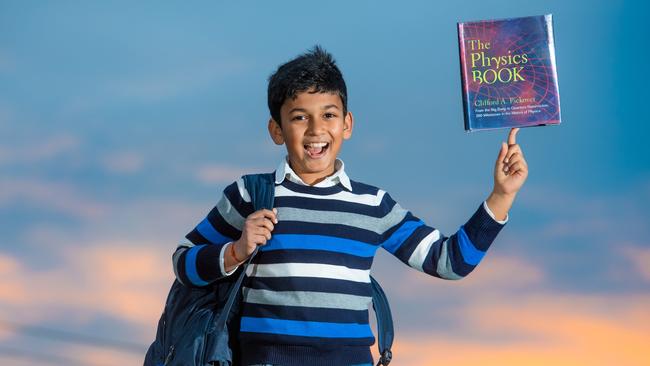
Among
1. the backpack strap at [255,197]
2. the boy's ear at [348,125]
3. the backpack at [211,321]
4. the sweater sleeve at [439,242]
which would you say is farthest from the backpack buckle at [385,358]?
the boy's ear at [348,125]

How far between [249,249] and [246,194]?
0.34m

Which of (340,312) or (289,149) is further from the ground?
(289,149)

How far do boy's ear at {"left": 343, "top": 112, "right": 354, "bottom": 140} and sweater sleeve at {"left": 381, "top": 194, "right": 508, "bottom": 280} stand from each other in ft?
0.92

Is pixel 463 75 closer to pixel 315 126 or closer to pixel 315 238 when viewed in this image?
pixel 315 126

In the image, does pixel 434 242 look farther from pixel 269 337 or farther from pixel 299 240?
pixel 269 337

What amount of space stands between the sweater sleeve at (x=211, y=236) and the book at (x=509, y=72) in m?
0.91

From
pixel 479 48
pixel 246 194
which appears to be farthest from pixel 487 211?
pixel 246 194

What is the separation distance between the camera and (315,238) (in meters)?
2.93

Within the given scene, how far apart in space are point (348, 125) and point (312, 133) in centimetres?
23

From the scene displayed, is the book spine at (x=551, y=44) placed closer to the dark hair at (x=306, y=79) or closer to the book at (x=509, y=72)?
the book at (x=509, y=72)

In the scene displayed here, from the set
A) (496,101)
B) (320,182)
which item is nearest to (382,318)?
(320,182)

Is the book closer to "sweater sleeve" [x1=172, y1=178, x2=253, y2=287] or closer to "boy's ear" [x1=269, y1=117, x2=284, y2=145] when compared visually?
"boy's ear" [x1=269, y1=117, x2=284, y2=145]

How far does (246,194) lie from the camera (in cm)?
309

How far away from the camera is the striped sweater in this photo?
9.29 ft
